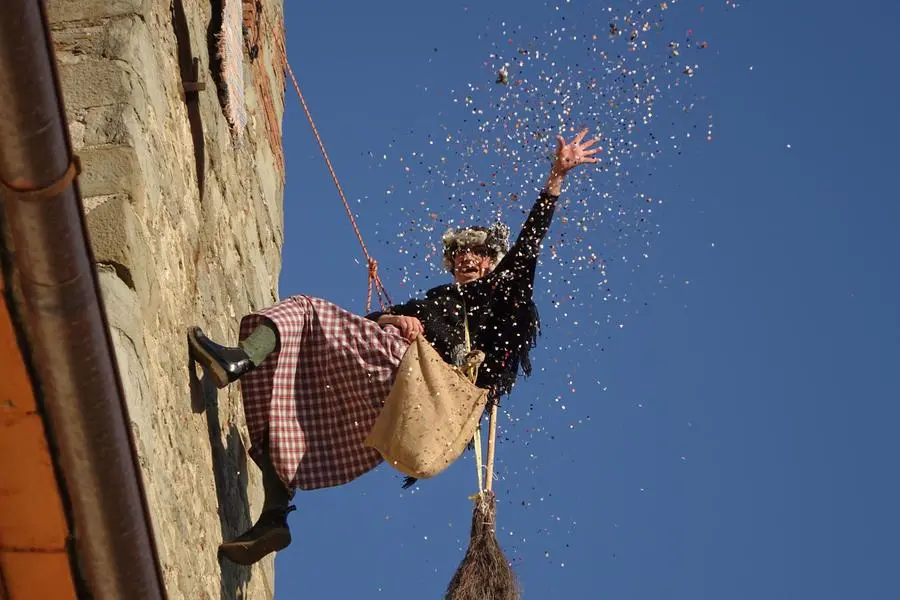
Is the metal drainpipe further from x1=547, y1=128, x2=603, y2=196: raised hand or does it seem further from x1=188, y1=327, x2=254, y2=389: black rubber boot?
x1=547, y1=128, x2=603, y2=196: raised hand

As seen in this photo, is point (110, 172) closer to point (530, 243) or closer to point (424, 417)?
point (424, 417)

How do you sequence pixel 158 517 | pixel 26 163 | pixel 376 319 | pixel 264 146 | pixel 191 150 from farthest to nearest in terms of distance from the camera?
pixel 264 146 → pixel 376 319 → pixel 191 150 → pixel 158 517 → pixel 26 163

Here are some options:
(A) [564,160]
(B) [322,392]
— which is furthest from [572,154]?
(B) [322,392]

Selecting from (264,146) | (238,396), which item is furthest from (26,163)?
(264,146)

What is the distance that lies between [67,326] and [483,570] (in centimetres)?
238

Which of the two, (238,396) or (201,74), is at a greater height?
(201,74)

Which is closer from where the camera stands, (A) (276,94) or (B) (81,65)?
(B) (81,65)

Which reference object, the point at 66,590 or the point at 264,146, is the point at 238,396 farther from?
the point at 66,590

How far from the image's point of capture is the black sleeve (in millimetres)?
5344

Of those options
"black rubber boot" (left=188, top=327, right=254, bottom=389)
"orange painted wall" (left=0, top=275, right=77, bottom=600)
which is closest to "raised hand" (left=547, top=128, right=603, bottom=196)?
"black rubber boot" (left=188, top=327, right=254, bottom=389)

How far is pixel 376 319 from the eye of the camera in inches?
195

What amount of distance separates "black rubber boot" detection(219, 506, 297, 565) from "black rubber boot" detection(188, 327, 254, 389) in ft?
1.47

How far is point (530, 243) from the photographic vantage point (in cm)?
534

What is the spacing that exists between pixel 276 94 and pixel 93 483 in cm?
350
